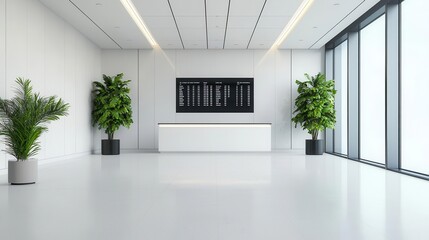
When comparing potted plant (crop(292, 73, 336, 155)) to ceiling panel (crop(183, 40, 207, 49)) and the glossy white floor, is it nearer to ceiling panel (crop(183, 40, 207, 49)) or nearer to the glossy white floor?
ceiling panel (crop(183, 40, 207, 49))

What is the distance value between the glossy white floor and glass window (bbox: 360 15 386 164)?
10.1ft

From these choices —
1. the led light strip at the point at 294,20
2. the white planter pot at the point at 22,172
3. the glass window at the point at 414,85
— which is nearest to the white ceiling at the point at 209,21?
the led light strip at the point at 294,20

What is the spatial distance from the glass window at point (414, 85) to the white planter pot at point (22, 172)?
7926 mm

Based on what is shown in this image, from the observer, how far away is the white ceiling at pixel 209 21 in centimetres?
1057

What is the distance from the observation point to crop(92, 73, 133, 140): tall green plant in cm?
1472

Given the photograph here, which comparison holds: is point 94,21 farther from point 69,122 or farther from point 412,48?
point 412,48

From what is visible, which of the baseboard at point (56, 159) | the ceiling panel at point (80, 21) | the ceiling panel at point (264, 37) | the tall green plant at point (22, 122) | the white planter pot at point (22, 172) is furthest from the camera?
the ceiling panel at point (264, 37)

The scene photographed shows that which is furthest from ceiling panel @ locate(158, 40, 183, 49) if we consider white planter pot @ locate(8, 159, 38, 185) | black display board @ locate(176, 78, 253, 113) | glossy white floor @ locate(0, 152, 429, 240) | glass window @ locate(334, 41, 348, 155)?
white planter pot @ locate(8, 159, 38, 185)

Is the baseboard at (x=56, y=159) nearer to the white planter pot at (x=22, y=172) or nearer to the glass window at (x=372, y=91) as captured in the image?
the white planter pot at (x=22, y=172)

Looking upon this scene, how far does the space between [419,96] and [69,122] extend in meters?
9.59

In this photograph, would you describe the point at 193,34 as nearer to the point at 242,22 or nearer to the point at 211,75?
the point at 242,22

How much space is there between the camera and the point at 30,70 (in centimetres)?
1005

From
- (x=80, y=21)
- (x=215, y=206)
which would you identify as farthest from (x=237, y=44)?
(x=215, y=206)

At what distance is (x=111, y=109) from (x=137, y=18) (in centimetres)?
392
